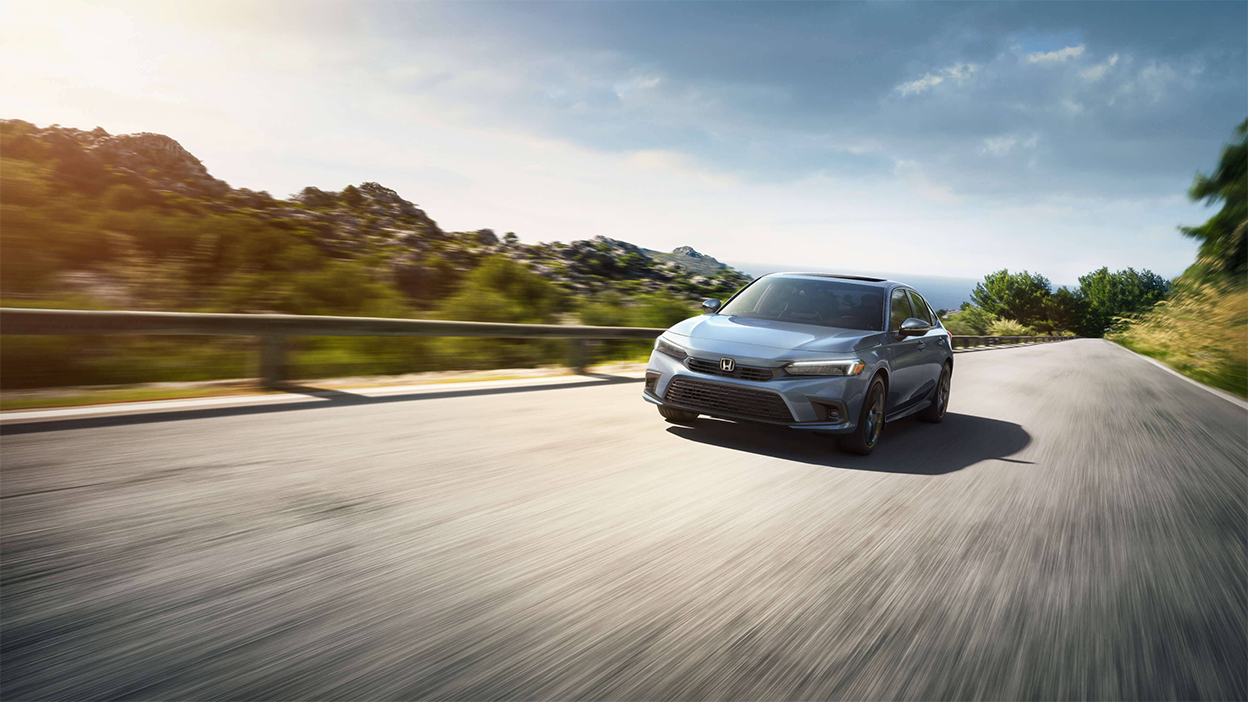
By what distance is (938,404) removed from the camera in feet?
30.5

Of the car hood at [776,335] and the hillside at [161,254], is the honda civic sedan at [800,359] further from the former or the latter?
the hillside at [161,254]

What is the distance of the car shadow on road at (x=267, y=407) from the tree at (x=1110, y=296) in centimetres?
18983

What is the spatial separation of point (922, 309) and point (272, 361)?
714 cm

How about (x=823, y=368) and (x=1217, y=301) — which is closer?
(x=823, y=368)

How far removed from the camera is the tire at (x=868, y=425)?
648 centimetres

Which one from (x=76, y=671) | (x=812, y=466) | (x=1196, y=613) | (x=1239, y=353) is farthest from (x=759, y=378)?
(x=1239, y=353)

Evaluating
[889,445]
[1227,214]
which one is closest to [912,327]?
[889,445]

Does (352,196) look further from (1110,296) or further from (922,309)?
(1110,296)

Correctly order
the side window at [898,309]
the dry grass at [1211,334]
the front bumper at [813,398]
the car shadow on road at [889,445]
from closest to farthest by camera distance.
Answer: the front bumper at [813,398]
the car shadow on road at [889,445]
the side window at [898,309]
the dry grass at [1211,334]

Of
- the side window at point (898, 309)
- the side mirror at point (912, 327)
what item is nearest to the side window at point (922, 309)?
the side window at point (898, 309)

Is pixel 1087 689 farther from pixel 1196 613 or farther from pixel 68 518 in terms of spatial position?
pixel 68 518

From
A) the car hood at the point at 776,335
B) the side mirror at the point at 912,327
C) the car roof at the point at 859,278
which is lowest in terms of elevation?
the car hood at the point at 776,335

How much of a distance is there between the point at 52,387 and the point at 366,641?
6727 millimetres

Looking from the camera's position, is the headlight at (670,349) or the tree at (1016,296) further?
the tree at (1016,296)
